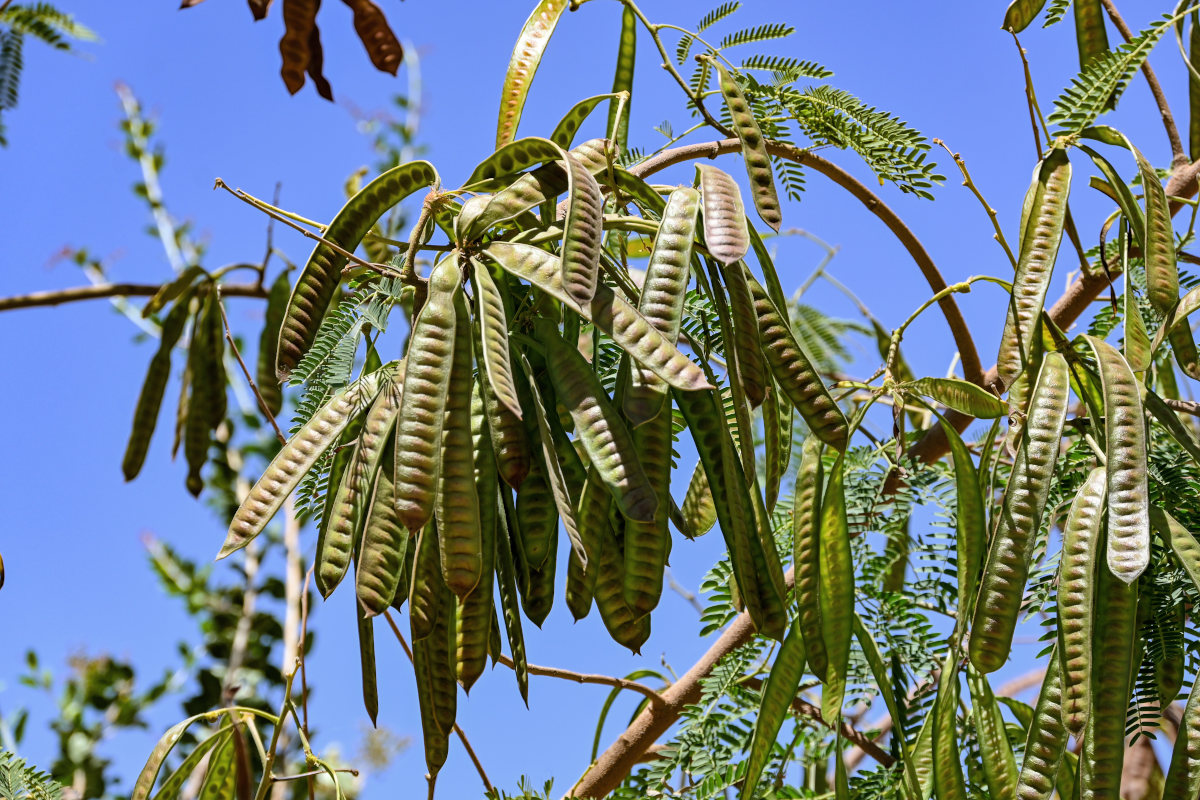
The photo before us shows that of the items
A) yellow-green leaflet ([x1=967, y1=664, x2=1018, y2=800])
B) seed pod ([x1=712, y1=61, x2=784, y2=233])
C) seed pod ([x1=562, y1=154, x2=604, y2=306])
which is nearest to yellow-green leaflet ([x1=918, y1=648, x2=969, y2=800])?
yellow-green leaflet ([x1=967, y1=664, x2=1018, y2=800])

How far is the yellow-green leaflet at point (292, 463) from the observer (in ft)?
2.54

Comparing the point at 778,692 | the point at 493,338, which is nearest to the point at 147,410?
the point at 778,692

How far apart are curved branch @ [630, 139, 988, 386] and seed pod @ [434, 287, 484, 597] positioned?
46cm

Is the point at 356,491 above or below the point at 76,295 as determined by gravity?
below

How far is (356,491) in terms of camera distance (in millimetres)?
803

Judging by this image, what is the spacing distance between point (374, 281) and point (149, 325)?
263 cm

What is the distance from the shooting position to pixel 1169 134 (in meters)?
1.70

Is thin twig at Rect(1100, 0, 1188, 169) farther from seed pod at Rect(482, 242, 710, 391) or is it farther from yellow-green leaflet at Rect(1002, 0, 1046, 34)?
seed pod at Rect(482, 242, 710, 391)

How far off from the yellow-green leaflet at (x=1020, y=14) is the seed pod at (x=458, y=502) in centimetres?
89

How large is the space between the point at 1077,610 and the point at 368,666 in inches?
21.4

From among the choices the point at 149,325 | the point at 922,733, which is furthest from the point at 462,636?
the point at 149,325

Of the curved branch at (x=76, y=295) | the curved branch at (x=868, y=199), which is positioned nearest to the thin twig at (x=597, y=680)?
the curved branch at (x=868, y=199)

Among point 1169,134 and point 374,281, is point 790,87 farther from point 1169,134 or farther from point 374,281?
point 1169,134

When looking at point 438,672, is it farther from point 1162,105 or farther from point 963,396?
point 1162,105
